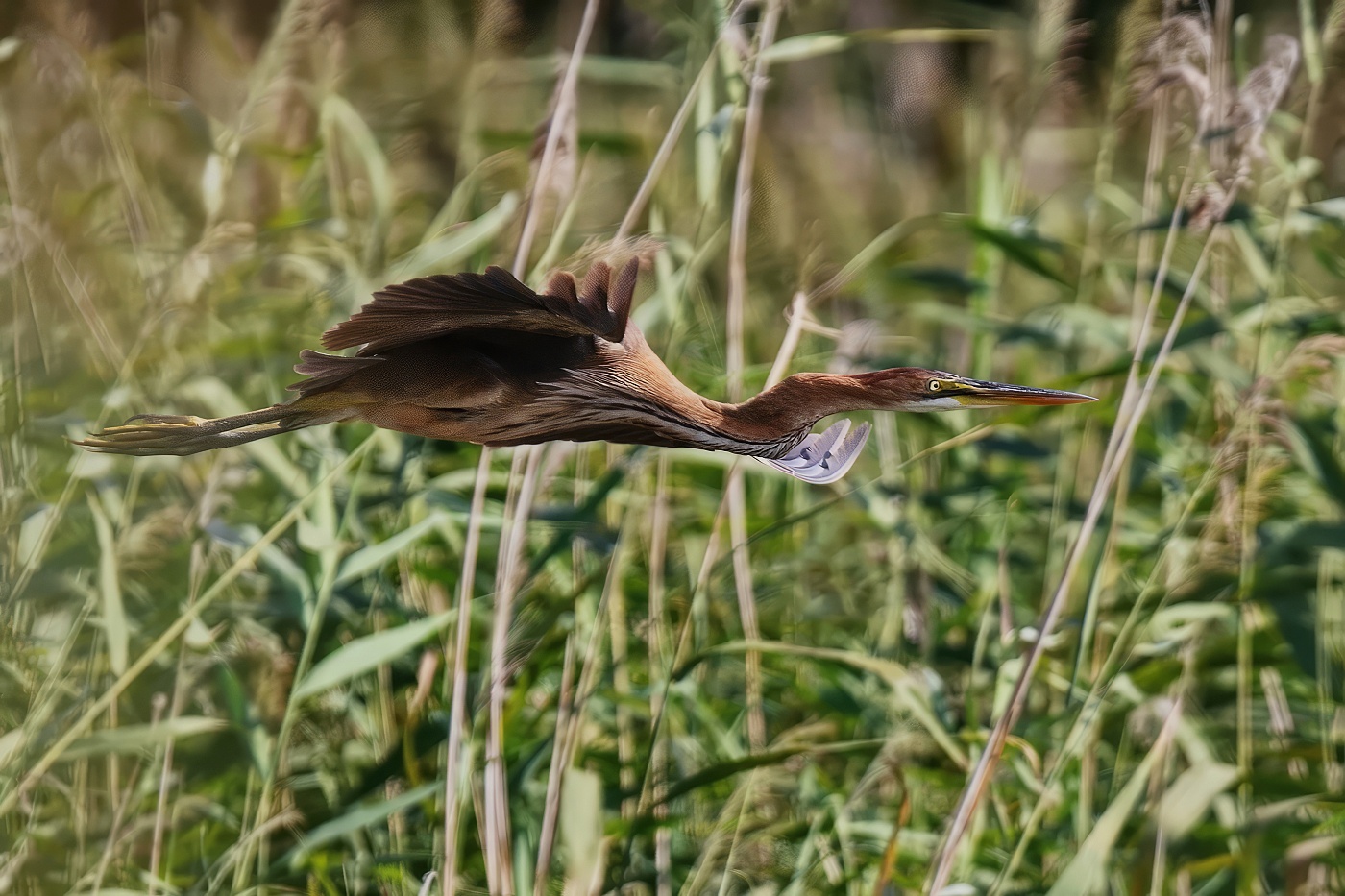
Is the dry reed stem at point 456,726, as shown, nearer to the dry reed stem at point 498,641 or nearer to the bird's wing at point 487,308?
the dry reed stem at point 498,641

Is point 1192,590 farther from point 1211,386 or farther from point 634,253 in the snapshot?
point 634,253

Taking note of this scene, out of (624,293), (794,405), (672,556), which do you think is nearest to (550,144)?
(624,293)

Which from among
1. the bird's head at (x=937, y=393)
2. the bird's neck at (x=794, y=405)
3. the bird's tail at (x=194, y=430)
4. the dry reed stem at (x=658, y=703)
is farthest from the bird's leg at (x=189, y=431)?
the dry reed stem at (x=658, y=703)

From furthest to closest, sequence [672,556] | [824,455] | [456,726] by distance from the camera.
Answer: [672,556], [456,726], [824,455]

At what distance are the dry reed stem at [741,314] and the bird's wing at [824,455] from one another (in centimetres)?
36

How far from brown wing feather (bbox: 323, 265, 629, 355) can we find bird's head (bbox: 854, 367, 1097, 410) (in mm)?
253

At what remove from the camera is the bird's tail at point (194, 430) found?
1.32m

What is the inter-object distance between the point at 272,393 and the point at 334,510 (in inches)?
10.2

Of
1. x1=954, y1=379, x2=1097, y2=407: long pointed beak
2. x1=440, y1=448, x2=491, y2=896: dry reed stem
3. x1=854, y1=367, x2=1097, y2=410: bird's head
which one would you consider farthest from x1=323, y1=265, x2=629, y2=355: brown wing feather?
x1=440, y1=448, x2=491, y2=896: dry reed stem

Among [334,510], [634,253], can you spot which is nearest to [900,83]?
[334,510]

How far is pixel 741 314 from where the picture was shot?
6.49 ft

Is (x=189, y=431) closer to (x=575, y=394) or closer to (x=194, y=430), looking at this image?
(x=194, y=430)

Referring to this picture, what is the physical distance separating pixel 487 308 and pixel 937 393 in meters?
0.46

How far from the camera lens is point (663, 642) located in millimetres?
2102
